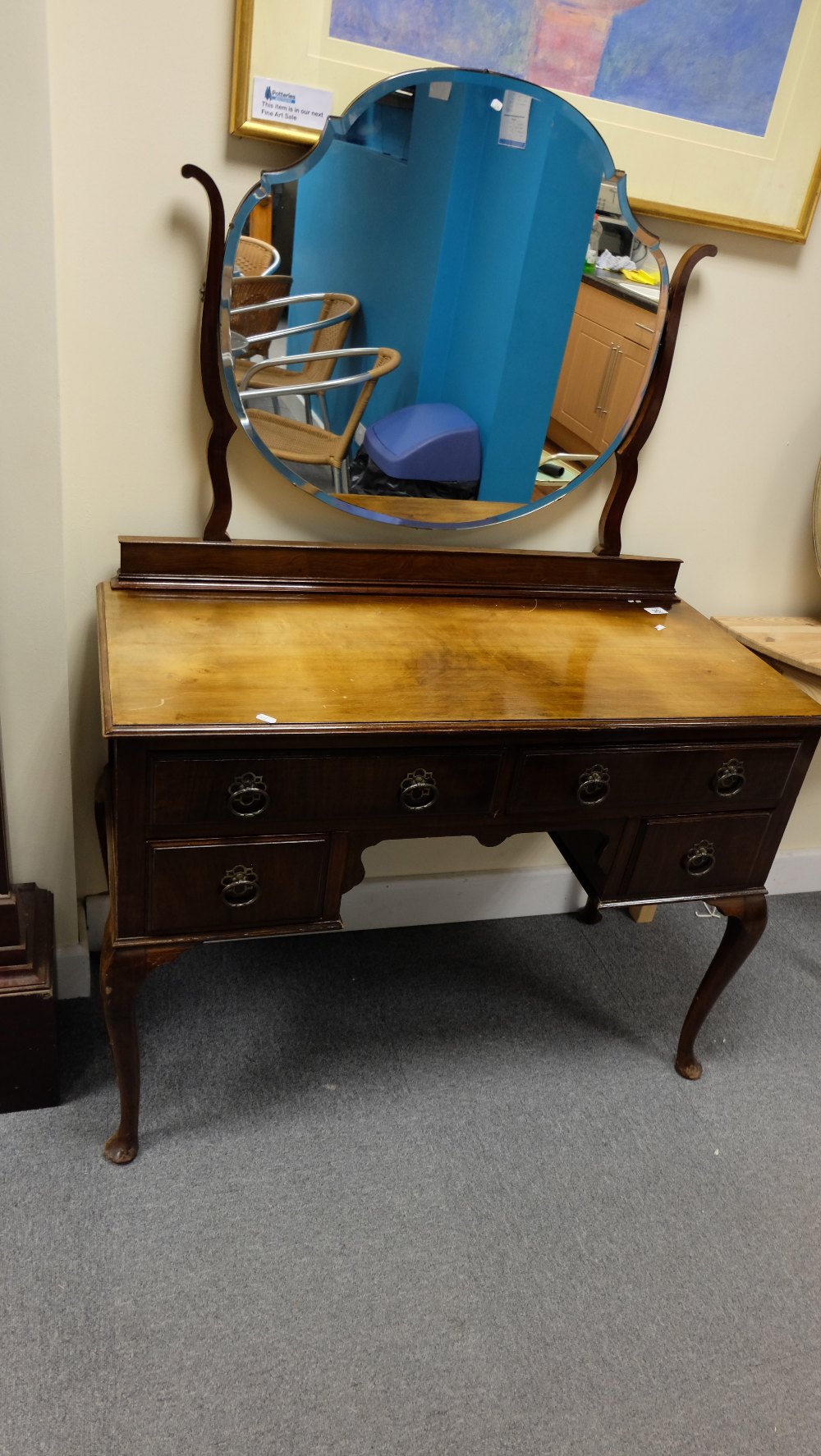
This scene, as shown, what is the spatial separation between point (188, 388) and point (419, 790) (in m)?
0.72

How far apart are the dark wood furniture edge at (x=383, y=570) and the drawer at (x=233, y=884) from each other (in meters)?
0.46

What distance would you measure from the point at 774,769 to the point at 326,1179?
98 cm

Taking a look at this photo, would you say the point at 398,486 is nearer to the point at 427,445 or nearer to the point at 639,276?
the point at 427,445

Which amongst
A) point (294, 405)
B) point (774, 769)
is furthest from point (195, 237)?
point (774, 769)

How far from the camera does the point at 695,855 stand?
1.69 meters

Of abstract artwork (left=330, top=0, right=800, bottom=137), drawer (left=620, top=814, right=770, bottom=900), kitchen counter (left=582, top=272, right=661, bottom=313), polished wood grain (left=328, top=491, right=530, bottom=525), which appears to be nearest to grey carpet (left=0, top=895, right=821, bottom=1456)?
drawer (left=620, top=814, right=770, bottom=900)

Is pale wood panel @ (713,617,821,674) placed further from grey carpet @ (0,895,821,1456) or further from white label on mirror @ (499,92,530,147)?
white label on mirror @ (499,92,530,147)

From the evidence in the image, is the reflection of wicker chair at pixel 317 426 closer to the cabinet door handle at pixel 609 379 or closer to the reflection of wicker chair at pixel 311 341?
the reflection of wicker chair at pixel 311 341

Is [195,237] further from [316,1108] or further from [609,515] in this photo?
[316,1108]

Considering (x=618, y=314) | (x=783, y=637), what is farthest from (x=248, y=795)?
(x=783, y=637)

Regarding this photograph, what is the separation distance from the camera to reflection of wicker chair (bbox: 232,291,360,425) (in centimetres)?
154

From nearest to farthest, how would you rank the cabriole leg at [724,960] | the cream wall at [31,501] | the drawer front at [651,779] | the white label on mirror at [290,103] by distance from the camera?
1. the cream wall at [31,501]
2. the white label on mirror at [290,103]
3. the drawer front at [651,779]
4. the cabriole leg at [724,960]

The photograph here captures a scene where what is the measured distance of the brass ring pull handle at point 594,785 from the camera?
5.02 feet

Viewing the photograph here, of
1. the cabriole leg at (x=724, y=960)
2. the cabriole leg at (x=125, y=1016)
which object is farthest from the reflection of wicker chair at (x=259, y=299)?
the cabriole leg at (x=724, y=960)
